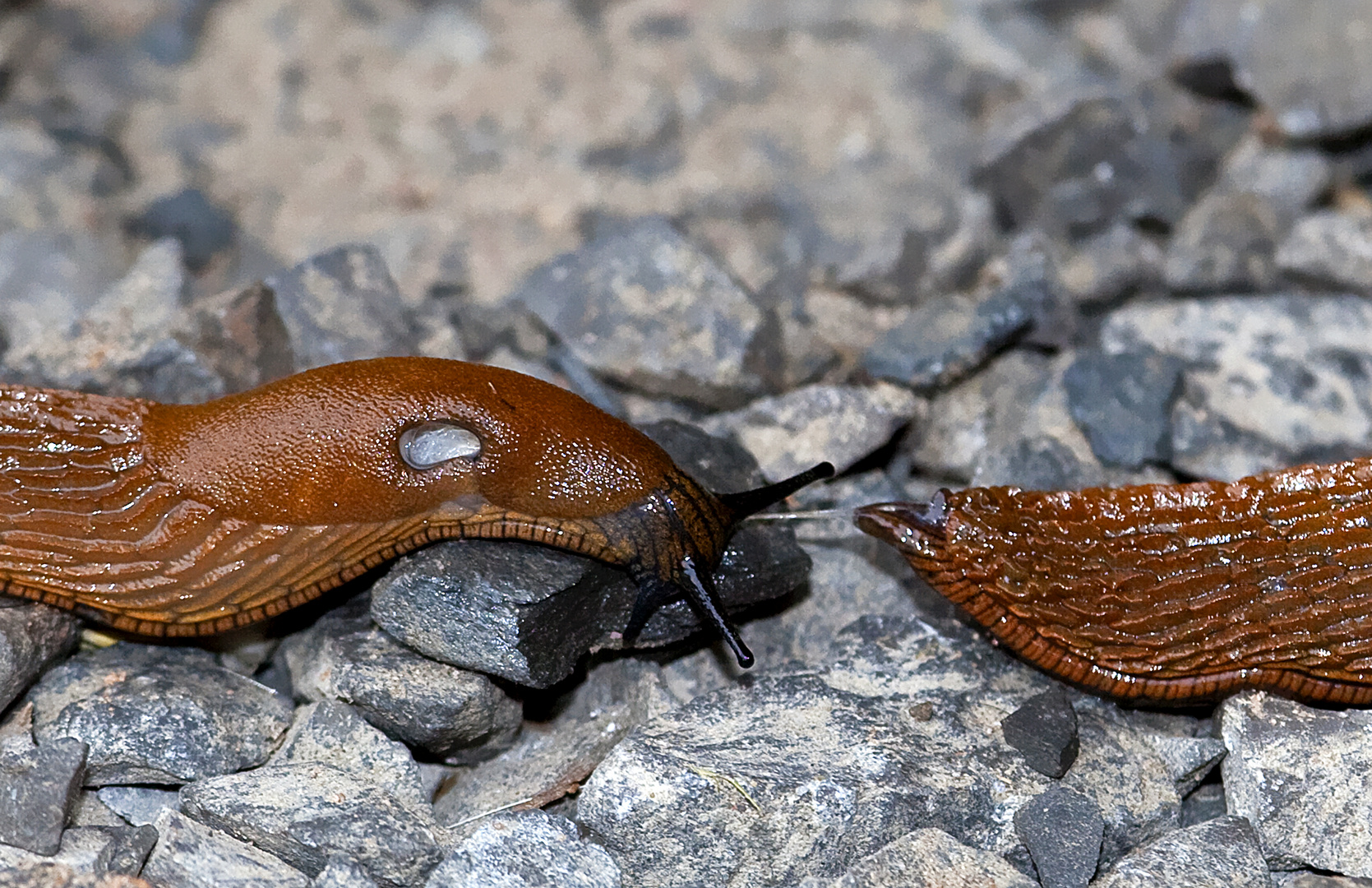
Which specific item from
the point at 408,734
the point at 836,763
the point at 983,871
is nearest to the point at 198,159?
the point at 408,734

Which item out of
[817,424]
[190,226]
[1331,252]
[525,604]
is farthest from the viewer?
[190,226]

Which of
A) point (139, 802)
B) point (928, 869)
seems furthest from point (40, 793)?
point (928, 869)

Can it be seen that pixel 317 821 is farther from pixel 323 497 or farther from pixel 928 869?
pixel 928 869

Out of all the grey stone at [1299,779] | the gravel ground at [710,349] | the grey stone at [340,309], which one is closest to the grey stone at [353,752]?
the gravel ground at [710,349]

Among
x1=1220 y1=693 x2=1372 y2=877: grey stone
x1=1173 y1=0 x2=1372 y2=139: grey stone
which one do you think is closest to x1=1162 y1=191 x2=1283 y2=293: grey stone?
x1=1173 y1=0 x2=1372 y2=139: grey stone

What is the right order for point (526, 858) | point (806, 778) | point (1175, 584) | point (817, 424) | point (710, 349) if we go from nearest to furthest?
point (526, 858) < point (806, 778) < point (1175, 584) < point (817, 424) < point (710, 349)

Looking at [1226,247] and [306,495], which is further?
[1226,247]

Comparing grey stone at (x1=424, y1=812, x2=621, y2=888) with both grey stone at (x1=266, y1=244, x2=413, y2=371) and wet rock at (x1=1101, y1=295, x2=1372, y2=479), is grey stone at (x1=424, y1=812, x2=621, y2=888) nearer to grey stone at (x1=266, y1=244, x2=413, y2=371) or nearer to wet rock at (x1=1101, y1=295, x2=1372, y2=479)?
grey stone at (x1=266, y1=244, x2=413, y2=371)
